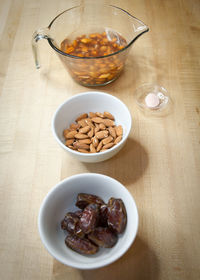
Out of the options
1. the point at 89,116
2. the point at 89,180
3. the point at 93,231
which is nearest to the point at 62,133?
the point at 89,116

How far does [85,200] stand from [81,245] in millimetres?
105

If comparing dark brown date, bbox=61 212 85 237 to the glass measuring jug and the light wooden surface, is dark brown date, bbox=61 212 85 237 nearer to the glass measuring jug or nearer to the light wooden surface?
the light wooden surface

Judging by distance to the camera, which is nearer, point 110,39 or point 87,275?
point 87,275

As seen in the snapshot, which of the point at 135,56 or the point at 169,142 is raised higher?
the point at 135,56

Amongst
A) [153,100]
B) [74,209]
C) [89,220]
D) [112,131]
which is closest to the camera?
[89,220]

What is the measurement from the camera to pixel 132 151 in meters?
0.78

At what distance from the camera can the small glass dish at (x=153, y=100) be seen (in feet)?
2.86

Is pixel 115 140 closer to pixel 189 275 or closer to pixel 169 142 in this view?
pixel 169 142

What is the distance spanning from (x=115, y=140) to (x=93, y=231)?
28 centimetres

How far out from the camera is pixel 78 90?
36.9 inches

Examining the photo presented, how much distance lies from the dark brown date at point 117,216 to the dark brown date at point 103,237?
2 centimetres

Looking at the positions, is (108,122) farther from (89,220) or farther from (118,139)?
(89,220)

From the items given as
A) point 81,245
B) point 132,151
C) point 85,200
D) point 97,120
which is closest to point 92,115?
point 97,120

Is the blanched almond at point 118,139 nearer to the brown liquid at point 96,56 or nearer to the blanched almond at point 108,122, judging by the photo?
the blanched almond at point 108,122
